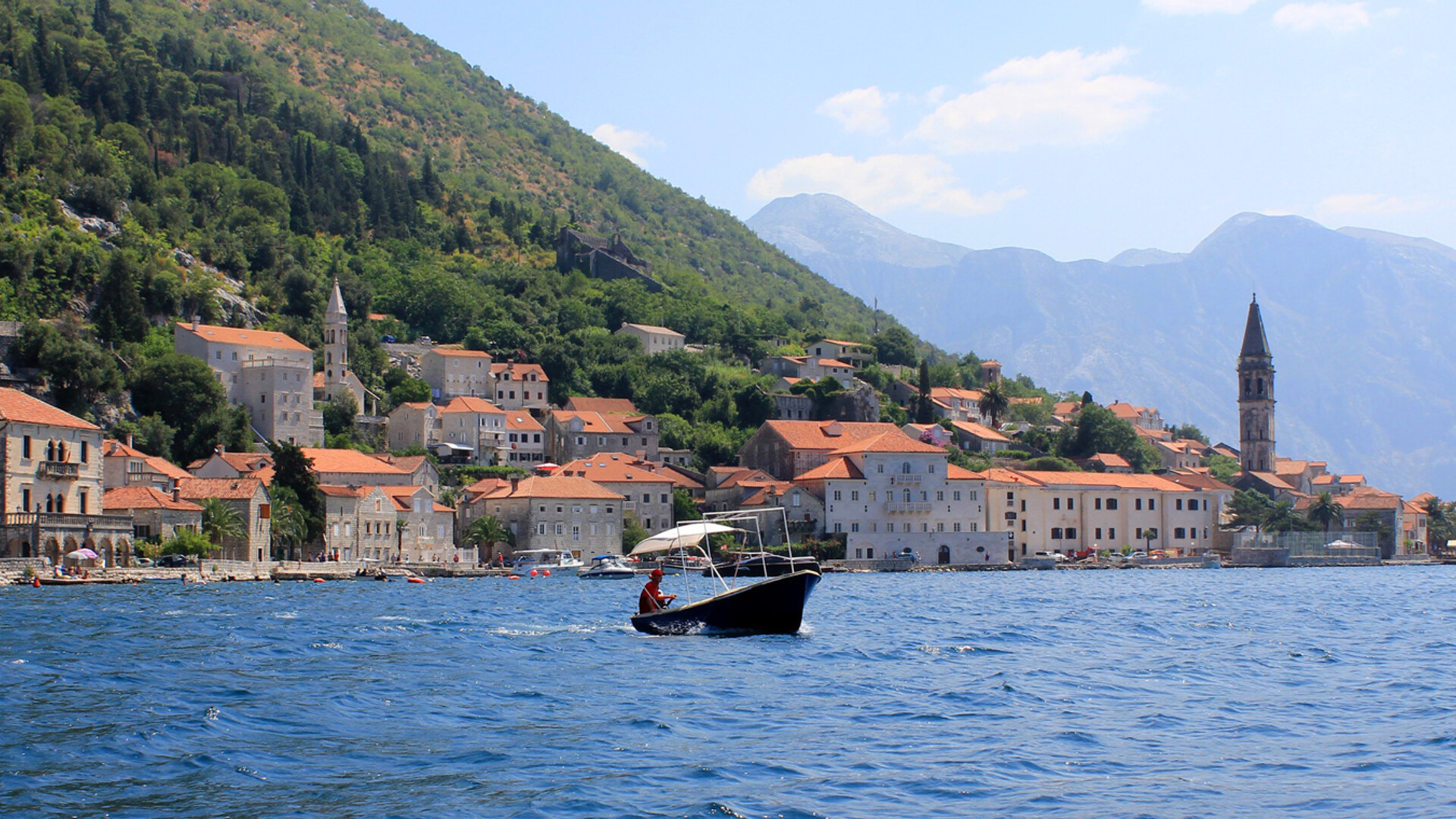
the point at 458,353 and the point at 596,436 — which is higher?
the point at 458,353

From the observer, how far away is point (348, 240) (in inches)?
5236

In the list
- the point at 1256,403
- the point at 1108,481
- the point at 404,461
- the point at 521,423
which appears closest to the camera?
the point at 404,461

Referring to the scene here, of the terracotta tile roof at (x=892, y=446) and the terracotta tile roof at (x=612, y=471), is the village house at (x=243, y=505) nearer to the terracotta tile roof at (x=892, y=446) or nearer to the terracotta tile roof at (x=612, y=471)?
the terracotta tile roof at (x=612, y=471)

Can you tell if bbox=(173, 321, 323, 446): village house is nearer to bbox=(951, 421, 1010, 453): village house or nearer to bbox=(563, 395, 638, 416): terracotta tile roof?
bbox=(563, 395, 638, 416): terracotta tile roof

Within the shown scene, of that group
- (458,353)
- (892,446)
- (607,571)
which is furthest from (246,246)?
(892,446)

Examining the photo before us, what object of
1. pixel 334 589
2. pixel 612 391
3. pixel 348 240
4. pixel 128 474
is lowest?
pixel 334 589

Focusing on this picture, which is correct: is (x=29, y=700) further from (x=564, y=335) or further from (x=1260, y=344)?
(x=1260, y=344)

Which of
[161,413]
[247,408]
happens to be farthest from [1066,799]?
[247,408]

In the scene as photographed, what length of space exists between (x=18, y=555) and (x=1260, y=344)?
4430 inches

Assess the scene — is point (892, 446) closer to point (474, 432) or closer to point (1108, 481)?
point (1108, 481)

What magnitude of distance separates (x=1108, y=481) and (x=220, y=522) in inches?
2431

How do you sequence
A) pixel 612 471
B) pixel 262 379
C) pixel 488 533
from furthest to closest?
pixel 612 471 → pixel 262 379 → pixel 488 533

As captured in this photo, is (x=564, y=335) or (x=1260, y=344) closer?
(x=564, y=335)

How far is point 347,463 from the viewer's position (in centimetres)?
8156
